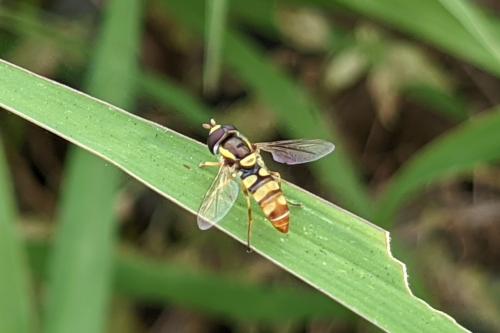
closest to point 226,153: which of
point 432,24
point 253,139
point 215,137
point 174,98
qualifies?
point 215,137

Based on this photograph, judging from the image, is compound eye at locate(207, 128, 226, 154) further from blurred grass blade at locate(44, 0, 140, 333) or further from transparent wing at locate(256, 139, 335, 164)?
blurred grass blade at locate(44, 0, 140, 333)

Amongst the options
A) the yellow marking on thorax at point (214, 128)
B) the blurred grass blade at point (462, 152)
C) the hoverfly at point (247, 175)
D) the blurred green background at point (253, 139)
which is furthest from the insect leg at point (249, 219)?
the blurred grass blade at point (462, 152)

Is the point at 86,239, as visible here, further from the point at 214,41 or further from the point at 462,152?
the point at 462,152

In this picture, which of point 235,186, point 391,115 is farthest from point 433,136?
point 235,186

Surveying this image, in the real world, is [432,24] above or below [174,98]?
above

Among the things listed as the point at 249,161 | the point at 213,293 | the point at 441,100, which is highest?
the point at 249,161
